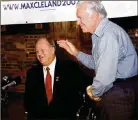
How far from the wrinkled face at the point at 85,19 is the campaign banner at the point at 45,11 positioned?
0.59 feet

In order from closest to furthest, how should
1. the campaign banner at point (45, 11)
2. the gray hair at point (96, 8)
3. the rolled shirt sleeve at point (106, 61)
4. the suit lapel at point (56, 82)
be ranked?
the rolled shirt sleeve at point (106, 61), the gray hair at point (96, 8), the campaign banner at point (45, 11), the suit lapel at point (56, 82)

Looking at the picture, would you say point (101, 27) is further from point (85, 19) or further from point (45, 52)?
point (45, 52)

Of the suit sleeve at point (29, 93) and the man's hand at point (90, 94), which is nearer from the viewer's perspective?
the man's hand at point (90, 94)

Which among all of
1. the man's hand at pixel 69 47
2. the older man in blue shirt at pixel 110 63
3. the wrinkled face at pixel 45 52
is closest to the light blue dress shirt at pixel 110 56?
the older man in blue shirt at pixel 110 63

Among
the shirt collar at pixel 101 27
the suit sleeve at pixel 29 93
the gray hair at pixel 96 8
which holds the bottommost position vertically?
the suit sleeve at pixel 29 93

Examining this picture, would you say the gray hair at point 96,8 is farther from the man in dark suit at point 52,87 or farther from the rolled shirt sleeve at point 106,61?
the man in dark suit at point 52,87

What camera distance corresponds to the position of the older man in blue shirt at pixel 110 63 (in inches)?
65.0

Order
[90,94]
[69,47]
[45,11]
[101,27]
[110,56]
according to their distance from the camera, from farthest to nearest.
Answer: [45,11] < [69,47] < [90,94] < [101,27] < [110,56]

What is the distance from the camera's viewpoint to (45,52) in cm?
204

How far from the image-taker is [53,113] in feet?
6.83

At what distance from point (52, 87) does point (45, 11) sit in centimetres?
61

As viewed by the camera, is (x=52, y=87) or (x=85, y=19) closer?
(x=85, y=19)

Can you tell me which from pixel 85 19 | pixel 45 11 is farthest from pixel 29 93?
pixel 85 19

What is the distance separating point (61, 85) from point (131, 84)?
555mm
